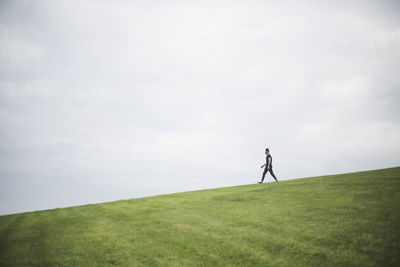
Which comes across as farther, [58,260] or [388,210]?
[388,210]

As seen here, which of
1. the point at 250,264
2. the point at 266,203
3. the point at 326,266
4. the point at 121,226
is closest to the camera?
the point at 326,266

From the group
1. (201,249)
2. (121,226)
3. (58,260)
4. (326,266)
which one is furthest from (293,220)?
(58,260)

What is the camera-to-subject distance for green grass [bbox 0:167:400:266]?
6645 mm

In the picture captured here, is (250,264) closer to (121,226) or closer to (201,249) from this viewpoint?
(201,249)

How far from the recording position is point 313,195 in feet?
42.6

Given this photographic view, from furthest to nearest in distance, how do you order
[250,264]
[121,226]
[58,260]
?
[121,226] → [58,260] → [250,264]

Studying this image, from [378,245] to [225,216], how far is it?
238 inches

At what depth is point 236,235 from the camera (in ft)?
27.6

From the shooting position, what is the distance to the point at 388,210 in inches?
348

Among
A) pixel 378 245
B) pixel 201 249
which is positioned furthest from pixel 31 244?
pixel 378 245

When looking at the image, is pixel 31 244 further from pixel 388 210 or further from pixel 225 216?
pixel 388 210

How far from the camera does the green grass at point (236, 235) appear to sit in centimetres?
664

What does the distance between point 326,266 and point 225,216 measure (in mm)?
5598

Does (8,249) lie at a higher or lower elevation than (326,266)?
higher
